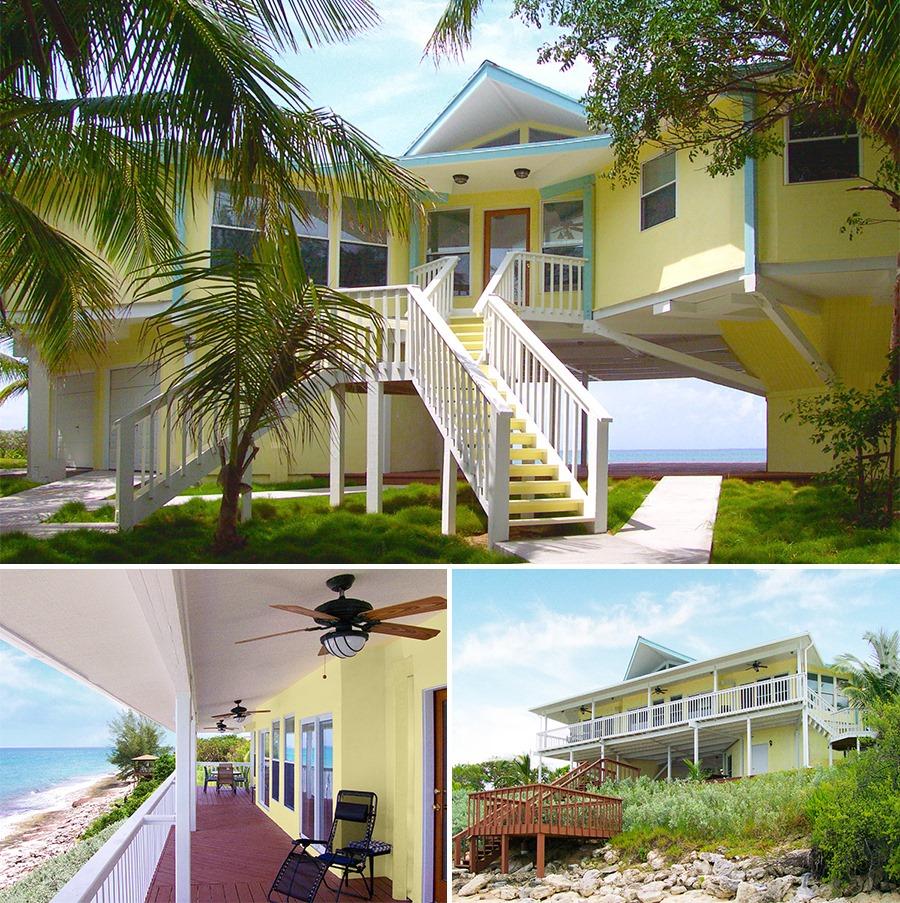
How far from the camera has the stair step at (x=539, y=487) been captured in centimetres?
430

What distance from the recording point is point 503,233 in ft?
14.4

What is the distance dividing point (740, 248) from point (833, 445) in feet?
3.25

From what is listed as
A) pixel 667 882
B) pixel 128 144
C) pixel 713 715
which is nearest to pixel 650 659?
pixel 713 715

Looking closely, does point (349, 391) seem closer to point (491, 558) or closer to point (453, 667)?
point (491, 558)

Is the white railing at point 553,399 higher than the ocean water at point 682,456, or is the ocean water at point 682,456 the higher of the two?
the white railing at point 553,399

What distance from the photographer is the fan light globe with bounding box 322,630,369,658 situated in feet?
14.2

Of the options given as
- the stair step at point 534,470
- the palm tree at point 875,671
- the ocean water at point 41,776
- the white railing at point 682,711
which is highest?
the stair step at point 534,470

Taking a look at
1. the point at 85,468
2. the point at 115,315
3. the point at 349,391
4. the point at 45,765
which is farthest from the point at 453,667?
the point at 45,765

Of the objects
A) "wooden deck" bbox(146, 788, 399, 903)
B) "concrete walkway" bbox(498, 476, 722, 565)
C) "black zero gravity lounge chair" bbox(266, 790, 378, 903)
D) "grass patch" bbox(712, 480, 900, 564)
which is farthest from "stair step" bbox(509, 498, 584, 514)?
"wooden deck" bbox(146, 788, 399, 903)

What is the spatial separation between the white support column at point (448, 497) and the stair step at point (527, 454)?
0.97 ft

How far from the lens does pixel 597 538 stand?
427 cm

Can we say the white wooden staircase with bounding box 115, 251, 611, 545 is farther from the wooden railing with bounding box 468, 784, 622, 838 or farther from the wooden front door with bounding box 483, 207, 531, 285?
the wooden railing with bounding box 468, 784, 622, 838

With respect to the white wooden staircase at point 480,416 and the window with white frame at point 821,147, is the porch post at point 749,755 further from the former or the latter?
the window with white frame at point 821,147

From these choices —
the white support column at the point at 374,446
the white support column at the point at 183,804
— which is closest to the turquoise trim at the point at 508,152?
the white support column at the point at 374,446
